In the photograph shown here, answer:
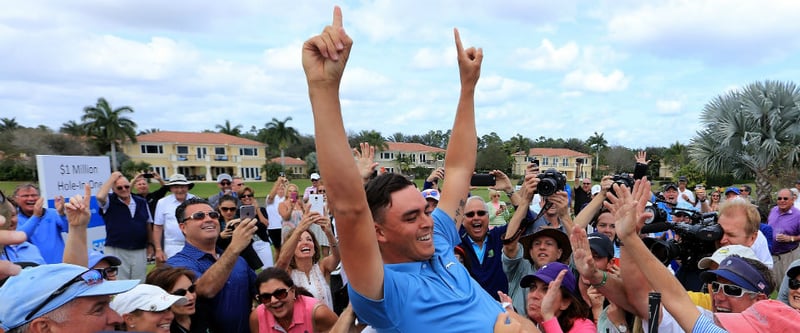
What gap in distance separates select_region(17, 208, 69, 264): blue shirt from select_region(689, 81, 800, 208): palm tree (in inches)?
612

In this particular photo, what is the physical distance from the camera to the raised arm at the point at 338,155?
1352 millimetres

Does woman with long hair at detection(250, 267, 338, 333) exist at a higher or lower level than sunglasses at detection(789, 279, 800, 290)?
lower

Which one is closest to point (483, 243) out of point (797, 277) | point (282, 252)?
point (282, 252)

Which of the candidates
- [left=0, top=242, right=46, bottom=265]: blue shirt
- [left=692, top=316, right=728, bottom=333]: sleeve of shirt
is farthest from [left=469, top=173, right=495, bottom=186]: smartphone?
[left=0, top=242, right=46, bottom=265]: blue shirt

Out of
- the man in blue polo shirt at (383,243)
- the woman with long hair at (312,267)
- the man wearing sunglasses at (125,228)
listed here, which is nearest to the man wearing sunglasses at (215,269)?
the woman with long hair at (312,267)

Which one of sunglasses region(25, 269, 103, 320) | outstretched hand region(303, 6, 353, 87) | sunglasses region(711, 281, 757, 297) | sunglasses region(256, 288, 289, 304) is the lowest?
sunglasses region(256, 288, 289, 304)

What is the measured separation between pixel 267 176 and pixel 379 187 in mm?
65624

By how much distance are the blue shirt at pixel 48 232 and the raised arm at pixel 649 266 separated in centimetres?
544

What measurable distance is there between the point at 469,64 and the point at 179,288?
2336 millimetres

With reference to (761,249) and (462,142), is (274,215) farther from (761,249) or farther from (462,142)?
(761,249)

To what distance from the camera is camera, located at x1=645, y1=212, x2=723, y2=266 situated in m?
2.92

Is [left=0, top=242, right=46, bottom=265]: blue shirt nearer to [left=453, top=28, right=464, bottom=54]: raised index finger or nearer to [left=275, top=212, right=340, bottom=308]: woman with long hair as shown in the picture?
[left=275, top=212, right=340, bottom=308]: woman with long hair

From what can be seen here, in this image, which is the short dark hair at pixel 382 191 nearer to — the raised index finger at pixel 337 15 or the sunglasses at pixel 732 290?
the raised index finger at pixel 337 15

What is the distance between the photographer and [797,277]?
2812 mm
